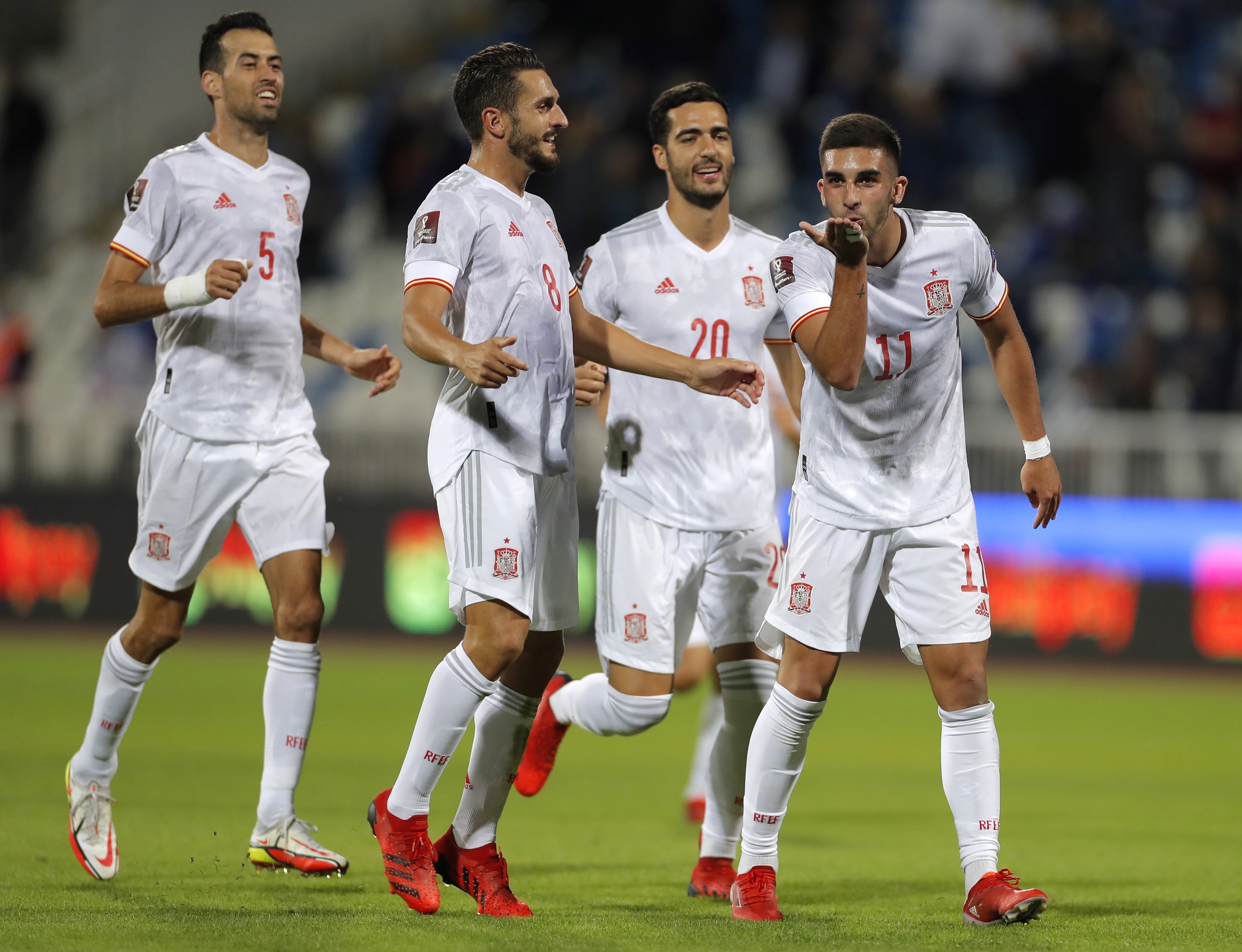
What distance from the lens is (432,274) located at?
17.0ft

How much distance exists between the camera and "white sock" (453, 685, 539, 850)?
5.52m

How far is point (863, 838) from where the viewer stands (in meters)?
7.56

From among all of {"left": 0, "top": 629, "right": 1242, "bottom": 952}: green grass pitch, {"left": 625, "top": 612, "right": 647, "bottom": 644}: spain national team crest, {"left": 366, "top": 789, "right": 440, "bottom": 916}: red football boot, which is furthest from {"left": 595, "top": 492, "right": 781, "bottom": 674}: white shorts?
{"left": 366, "top": 789, "right": 440, "bottom": 916}: red football boot

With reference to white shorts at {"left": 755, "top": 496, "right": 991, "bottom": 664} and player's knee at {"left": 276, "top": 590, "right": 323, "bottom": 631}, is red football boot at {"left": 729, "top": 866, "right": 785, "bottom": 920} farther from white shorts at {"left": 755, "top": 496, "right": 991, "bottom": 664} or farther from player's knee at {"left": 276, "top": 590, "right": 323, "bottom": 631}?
player's knee at {"left": 276, "top": 590, "right": 323, "bottom": 631}

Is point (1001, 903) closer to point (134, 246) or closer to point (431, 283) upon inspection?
point (431, 283)

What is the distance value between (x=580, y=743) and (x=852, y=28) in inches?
424

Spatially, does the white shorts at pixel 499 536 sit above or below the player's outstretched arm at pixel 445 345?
below

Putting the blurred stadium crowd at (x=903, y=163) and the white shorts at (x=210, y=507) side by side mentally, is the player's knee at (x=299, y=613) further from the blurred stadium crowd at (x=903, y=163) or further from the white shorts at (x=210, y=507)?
the blurred stadium crowd at (x=903, y=163)

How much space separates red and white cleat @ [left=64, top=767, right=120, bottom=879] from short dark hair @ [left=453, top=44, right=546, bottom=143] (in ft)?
9.25

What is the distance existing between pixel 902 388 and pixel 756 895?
173cm

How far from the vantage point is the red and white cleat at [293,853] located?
5.98 metres

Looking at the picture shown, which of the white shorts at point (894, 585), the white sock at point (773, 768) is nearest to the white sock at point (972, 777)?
the white shorts at point (894, 585)

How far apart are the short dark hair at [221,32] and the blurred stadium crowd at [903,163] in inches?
383

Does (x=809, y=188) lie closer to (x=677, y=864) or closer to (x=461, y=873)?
(x=677, y=864)
